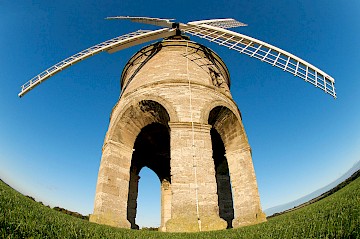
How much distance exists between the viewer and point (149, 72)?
35.7 feet

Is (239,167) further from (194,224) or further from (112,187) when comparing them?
(112,187)

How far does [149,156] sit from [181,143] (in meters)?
5.36

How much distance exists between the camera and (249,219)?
27.6 ft

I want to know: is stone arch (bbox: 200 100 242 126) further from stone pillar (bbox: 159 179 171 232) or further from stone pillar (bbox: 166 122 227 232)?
stone pillar (bbox: 159 179 171 232)

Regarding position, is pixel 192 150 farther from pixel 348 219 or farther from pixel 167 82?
pixel 348 219

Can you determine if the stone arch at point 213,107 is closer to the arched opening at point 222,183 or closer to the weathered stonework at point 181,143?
the weathered stonework at point 181,143

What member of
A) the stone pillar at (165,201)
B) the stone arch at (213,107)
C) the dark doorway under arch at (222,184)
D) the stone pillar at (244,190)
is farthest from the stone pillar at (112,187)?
the dark doorway under arch at (222,184)

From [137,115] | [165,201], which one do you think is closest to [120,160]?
[137,115]

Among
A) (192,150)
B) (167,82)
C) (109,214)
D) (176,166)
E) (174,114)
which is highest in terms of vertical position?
(167,82)

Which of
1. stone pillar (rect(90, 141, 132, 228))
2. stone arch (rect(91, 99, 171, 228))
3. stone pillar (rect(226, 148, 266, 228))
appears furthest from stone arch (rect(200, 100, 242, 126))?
stone pillar (rect(90, 141, 132, 228))

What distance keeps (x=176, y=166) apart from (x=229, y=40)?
25.0ft

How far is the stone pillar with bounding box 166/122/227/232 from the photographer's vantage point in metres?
6.99

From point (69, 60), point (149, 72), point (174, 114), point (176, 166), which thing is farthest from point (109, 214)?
point (69, 60)

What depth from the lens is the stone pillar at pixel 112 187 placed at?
7.78 m
